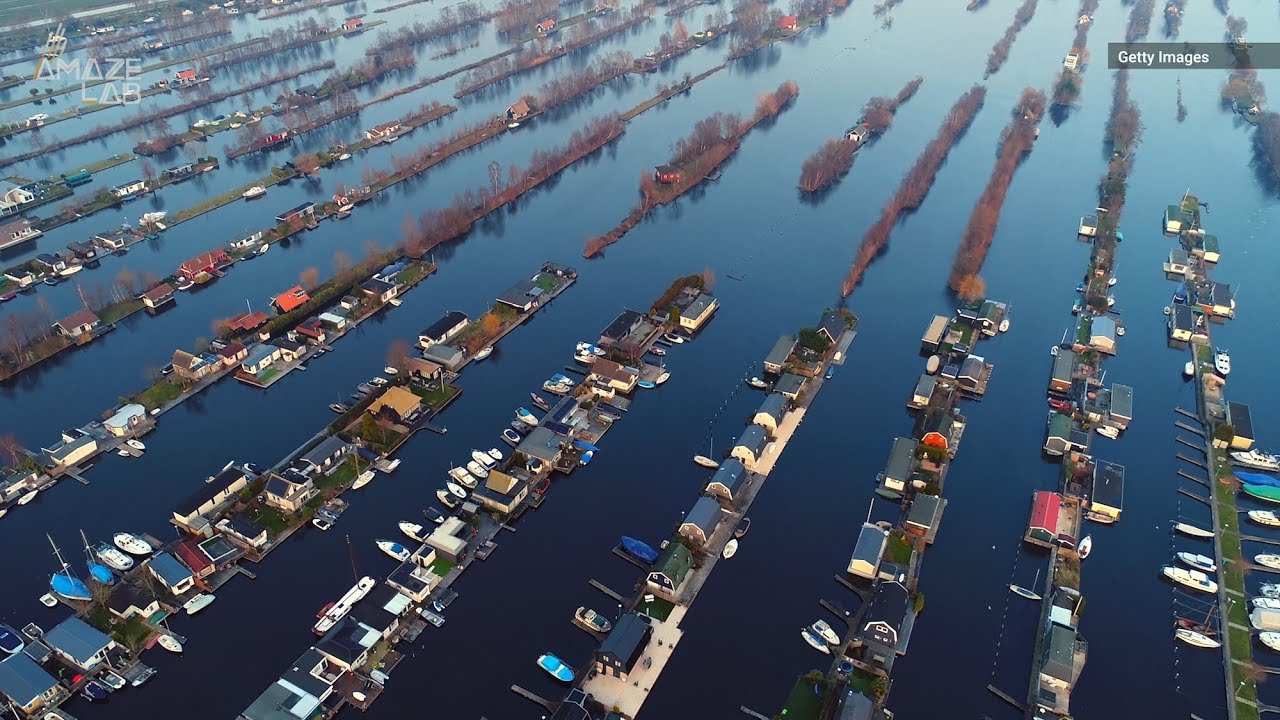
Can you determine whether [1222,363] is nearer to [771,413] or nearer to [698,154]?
[771,413]

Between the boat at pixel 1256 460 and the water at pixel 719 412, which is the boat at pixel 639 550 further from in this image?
the boat at pixel 1256 460

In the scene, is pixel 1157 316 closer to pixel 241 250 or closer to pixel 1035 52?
pixel 241 250

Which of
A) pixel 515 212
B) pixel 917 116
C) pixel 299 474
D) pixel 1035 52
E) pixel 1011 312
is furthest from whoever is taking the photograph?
pixel 1035 52

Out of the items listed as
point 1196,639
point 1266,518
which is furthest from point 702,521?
point 1266,518

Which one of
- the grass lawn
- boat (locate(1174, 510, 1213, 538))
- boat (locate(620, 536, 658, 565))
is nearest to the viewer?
boat (locate(620, 536, 658, 565))

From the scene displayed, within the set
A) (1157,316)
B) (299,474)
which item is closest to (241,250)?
(299,474)

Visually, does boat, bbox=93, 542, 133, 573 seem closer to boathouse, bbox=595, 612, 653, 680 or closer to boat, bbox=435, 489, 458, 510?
boat, bbox=435, 489, 458, 510

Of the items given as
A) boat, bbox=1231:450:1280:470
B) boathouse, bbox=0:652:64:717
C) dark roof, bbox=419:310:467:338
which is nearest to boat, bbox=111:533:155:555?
boathouse, bbox=0:652:64:717
